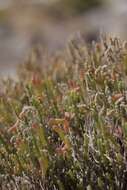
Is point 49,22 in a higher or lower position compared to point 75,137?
higher

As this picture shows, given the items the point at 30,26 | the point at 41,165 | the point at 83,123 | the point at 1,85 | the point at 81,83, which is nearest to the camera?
the point at 41,165

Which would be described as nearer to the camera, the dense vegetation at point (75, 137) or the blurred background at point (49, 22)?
the dense vegetation at point (75, 137)

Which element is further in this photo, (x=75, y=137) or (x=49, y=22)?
(x=49, y=22)

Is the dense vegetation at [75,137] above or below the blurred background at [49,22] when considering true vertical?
below

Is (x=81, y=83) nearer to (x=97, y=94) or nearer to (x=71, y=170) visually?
(x=97, y=94)

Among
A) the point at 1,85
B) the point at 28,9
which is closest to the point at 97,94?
the point at 1,85
